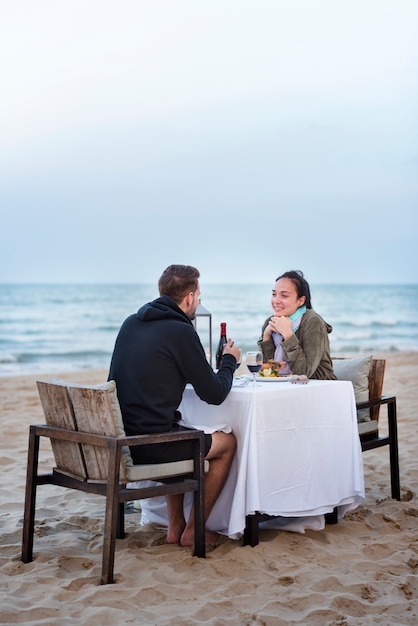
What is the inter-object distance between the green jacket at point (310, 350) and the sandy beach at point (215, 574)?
851 mm

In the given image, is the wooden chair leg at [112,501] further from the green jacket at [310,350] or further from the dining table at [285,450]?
the green jacket at [310,350]

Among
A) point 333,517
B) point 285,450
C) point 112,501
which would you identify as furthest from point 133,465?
point 333,517

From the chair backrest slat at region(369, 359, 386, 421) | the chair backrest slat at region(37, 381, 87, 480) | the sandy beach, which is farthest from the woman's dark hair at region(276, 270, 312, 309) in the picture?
the chair backrest slat at region(37, 381, 87, 480)

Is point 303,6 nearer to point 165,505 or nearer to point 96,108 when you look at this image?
point 96,108

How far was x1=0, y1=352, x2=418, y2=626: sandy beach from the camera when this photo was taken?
302 cm

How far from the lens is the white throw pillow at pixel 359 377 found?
15.7ft

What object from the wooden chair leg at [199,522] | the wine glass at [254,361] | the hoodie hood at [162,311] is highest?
the hoodie hood at [162,311]

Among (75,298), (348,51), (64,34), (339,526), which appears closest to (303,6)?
(348,51)

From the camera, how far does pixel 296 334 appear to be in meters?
4.59

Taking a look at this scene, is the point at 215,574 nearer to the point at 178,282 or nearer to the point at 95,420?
the point at 95,420

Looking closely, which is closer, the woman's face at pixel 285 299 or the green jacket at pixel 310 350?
the green jacket at pixel 310 350

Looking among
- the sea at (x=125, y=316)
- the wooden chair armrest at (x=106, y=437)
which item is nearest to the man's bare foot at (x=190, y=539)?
the wooden chair armrest at (x=106, y=437)

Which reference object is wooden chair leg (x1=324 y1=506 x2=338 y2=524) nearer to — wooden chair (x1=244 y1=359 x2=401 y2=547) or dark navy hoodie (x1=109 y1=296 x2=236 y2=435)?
wooden chair (x1=244 y1=359 x2=401 y2=547)

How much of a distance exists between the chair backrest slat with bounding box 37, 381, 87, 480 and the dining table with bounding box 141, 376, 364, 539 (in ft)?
2.27
